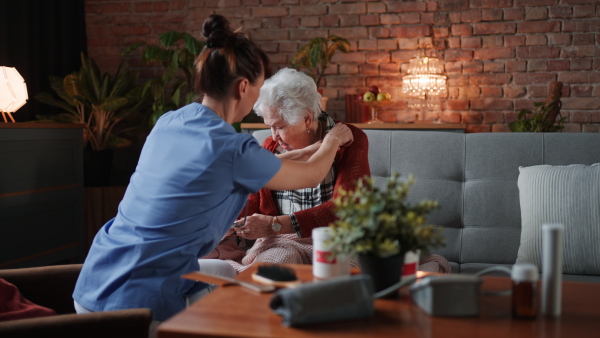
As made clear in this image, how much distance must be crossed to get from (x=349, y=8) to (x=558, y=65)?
1.56 metres

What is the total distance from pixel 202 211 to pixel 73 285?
524 millimetres

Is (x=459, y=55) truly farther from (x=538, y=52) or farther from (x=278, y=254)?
(x=278, y=254)

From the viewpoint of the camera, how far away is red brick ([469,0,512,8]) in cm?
435

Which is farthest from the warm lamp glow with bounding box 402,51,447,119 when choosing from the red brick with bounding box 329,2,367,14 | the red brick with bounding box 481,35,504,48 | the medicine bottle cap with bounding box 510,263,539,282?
the medicine bottle cap with bounding box 510,263,539,282

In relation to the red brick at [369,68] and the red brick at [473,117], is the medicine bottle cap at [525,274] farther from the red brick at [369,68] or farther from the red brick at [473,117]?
the red brick at [369,68]

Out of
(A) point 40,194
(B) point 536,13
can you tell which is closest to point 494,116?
(B) point 536,13

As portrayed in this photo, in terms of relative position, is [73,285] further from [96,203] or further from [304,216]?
[96,203]

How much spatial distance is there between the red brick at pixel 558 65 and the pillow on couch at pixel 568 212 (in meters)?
2.29

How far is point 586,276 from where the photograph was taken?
2.16 meters

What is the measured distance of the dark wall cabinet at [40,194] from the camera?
10.1 feet

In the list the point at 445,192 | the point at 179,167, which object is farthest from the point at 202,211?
the point at 445,192

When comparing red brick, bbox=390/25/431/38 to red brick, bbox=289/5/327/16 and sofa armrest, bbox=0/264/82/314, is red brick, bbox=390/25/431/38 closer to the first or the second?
red brick, bbox=289/5/327/16

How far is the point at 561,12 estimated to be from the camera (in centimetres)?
428

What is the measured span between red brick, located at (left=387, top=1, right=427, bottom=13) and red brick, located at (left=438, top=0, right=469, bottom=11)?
0.12 m
